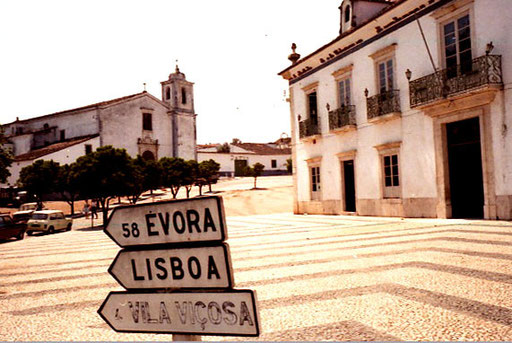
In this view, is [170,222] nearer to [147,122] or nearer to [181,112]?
[147,122]

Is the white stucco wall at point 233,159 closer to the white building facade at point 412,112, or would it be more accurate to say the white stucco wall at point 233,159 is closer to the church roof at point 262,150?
the church roof at point 262,150

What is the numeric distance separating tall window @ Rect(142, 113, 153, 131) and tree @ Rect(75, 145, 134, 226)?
2558cm

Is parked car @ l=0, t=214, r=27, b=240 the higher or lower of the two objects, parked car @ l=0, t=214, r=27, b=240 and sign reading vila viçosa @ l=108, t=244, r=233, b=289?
the lower

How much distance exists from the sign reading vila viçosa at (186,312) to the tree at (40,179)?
35.6 m

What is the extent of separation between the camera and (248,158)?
71.4m

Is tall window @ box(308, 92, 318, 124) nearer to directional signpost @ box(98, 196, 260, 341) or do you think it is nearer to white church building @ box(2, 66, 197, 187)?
directional signpost @ box(98, 196, 260, 341)

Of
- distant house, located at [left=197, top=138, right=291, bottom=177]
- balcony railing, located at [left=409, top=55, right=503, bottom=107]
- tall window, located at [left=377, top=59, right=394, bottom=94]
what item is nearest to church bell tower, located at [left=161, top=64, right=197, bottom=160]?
distant house, located at [left=197, top=138, right=291, bottom=177]

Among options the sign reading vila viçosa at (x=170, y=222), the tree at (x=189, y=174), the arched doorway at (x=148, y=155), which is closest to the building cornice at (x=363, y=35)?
the sign reading vila viçosa at (x=170, y=222)

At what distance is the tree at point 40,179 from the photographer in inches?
1348

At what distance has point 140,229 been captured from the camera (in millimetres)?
2326

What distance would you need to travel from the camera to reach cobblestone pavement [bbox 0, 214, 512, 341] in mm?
3971

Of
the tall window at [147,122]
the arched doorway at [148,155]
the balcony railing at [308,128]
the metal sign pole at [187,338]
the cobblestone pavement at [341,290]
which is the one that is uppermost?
the tall window at [147,122]

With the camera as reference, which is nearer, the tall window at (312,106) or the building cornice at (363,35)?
the building cornice at (363,35)

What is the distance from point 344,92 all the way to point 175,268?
18970mm
